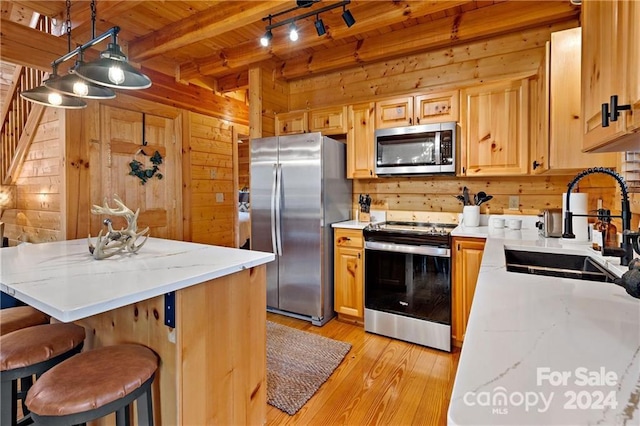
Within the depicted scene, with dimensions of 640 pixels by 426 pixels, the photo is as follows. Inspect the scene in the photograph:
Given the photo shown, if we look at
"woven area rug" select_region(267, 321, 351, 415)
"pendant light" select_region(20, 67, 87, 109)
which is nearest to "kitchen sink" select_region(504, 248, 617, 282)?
"woven area rug" select_region(267, 321, 351, 415)

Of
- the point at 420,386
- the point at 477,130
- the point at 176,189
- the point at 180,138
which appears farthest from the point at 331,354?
the point at 180,138

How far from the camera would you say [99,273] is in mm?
1393

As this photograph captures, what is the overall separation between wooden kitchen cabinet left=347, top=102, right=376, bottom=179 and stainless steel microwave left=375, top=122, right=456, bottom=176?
11 centimetres

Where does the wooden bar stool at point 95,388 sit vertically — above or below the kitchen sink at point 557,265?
below

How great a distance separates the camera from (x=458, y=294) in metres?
2.63

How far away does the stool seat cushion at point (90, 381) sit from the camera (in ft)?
3.35

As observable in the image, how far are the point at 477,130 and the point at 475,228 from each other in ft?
2.80

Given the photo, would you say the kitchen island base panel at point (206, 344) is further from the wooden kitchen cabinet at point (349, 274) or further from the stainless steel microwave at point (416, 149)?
the stainless steel microwave at point (416, 149)

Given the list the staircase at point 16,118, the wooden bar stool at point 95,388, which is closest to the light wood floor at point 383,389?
the wooden bar stool at point 95,388

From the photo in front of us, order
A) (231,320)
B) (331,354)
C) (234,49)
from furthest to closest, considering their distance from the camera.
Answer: (234,49), (331,354), (231,320)

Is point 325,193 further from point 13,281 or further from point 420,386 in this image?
point 13,281

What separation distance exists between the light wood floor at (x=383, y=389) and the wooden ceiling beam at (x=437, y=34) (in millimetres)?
2807

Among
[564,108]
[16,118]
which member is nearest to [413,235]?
[564,108]

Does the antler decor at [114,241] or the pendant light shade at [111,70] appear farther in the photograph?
the antler decor at [114,241]
